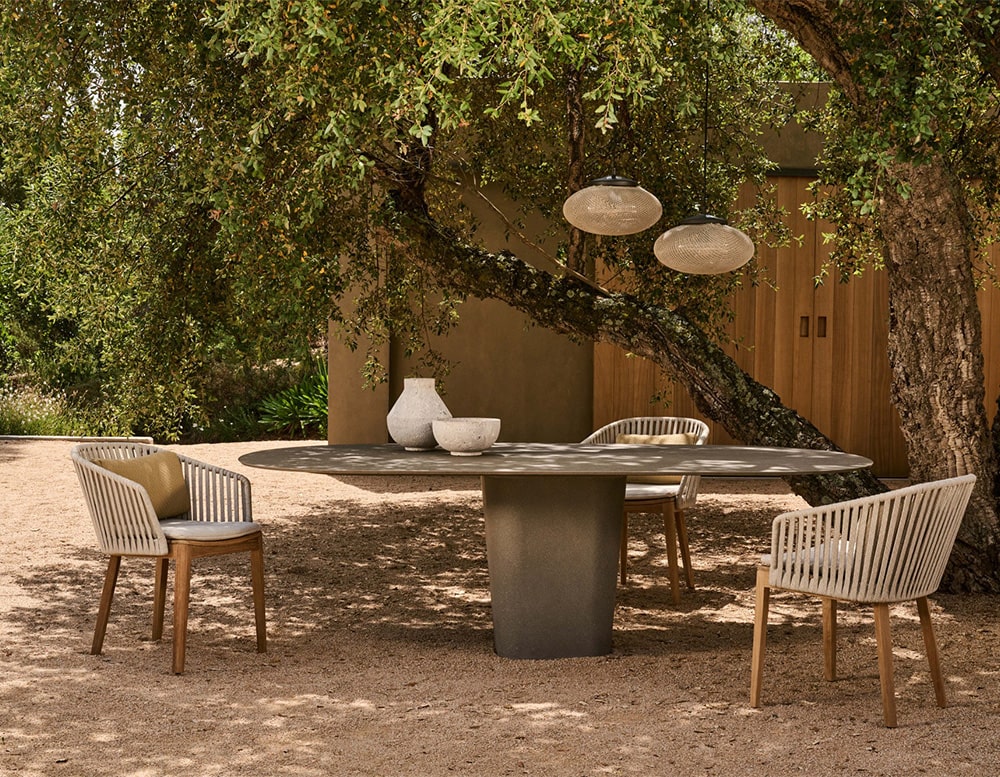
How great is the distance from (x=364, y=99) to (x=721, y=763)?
2229 millimetres

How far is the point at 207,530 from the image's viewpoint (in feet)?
13.9

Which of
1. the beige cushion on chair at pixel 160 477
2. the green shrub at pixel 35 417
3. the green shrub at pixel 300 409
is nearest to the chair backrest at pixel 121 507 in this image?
the beige cushion on chair at pixel 160 477

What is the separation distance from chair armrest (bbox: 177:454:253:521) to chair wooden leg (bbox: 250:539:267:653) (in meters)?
0.33

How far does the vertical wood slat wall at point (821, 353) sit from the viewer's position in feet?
33.0

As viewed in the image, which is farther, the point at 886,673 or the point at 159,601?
the point at 159,601

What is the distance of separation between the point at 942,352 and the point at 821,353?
15.8 ft

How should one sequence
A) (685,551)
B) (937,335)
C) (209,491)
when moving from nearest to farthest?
1. (209,491)
2. (937,335)
3. (685,551)

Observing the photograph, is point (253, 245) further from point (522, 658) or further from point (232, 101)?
point (522, 658)

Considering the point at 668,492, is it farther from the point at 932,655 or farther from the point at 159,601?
the point at 159,601

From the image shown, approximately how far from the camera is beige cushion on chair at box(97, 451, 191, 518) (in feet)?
14.8

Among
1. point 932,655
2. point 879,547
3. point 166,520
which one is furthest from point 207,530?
point 932,655

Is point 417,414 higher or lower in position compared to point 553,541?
higher

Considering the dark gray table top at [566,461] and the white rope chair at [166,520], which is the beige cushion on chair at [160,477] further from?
the dark gray table top at [566,461]

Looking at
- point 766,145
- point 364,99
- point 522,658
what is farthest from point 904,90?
point 766,145
